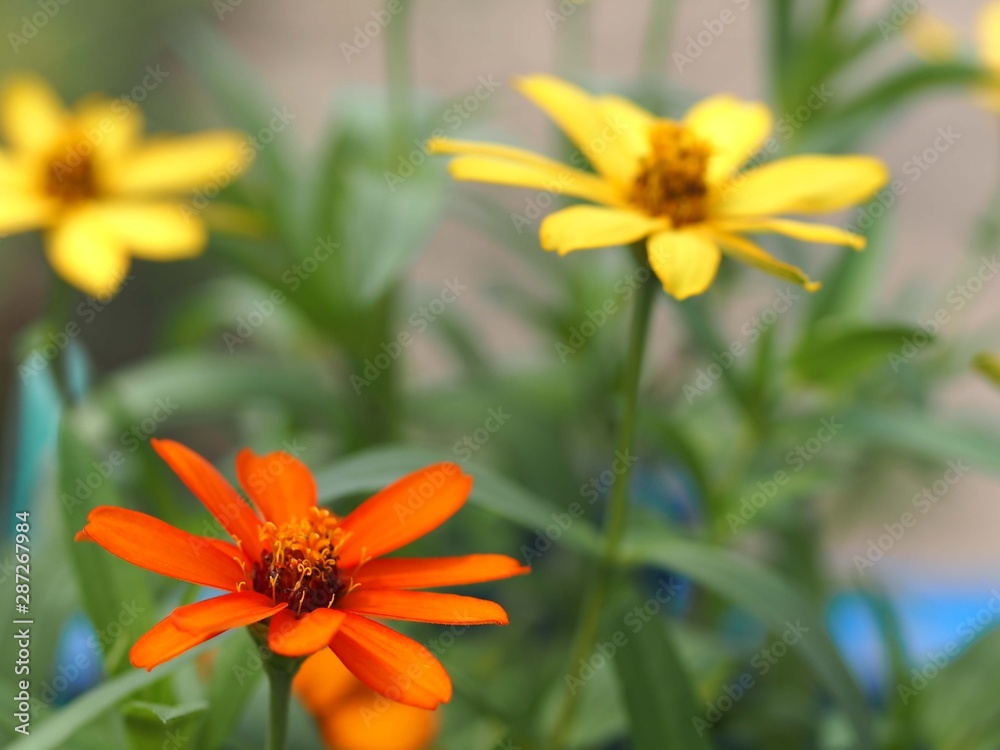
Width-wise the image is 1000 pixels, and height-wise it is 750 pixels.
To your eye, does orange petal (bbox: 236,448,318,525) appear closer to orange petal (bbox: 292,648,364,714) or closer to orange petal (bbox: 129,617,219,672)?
orange petal (bbox: 129,617,219,672)

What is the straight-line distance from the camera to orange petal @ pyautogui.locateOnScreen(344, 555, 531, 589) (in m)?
0.34

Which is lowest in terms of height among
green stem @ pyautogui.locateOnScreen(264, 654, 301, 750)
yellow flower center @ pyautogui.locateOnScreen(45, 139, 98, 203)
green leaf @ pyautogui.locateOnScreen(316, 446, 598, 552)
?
green stem @ pyautogui.locateOnScreen(264, 654, 301, 750)

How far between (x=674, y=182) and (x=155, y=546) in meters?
0.29

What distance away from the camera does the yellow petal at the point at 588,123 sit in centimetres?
50

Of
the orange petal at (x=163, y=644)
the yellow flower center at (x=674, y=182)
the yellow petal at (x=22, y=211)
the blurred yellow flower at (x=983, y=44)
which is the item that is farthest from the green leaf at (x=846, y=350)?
the yellow petal at (x=22, y=211)

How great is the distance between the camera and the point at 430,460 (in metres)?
0.45

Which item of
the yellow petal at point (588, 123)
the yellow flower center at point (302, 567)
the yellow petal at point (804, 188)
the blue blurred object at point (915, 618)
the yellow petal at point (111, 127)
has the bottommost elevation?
the yellow flower center at point (302, 567)

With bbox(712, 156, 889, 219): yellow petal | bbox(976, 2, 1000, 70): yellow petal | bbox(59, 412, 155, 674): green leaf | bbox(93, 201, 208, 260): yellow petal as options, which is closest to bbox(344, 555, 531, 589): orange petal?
bbox(59, 412, 155, 674): green leaf

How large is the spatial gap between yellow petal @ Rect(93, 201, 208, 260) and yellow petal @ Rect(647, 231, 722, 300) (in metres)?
0.35

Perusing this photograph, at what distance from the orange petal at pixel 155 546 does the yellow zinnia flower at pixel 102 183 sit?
0.31 m

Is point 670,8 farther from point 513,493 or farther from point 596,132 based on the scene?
point 513,493

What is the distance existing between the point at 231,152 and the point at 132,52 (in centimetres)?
94

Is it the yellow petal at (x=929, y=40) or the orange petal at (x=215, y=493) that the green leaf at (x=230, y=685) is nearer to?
the orange petal at (x=215, y=493)

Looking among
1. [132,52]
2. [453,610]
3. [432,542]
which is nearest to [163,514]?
[432,542]
